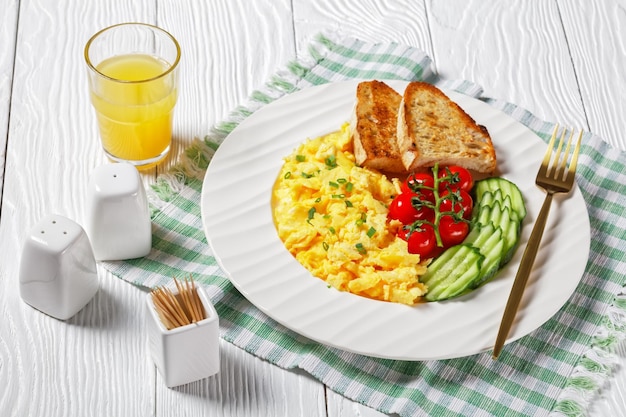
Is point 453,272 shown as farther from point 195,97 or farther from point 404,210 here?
point 195,97

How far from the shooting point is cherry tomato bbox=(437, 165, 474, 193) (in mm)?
2994

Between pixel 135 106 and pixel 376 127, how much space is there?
885 millimetres

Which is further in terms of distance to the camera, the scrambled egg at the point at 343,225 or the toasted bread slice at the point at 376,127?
the toasted bread slice at the point at 376,127

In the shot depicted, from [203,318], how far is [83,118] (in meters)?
1.38

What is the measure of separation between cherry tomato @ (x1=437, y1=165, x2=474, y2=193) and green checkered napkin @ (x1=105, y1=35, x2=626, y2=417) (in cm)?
52

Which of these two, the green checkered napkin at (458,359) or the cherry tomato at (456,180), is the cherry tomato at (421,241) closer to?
the cherry tomato at (456,180)

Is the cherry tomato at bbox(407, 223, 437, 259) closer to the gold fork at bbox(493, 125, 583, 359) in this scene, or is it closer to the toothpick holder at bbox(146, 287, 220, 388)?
the gold fork at bbox(493, 125, 583, 359)

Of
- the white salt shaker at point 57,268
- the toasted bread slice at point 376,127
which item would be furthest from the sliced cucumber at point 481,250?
the white salt shaker at point 57,268

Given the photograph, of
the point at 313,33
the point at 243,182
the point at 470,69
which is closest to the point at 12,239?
the point at 243,182

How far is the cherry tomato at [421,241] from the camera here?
281cm

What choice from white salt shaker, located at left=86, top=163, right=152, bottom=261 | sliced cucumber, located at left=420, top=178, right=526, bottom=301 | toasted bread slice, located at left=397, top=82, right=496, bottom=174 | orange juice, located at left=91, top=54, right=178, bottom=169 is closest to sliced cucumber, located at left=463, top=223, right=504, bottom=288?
sliced cucumber, located at left=420, top=178, right=526, bottom=301

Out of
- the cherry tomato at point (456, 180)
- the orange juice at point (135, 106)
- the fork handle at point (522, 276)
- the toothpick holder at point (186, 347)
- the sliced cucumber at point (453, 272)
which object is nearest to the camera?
the toothpick holder at point (186, 347)

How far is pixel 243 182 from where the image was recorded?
3100mm

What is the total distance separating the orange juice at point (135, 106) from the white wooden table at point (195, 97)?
0.15 metres
